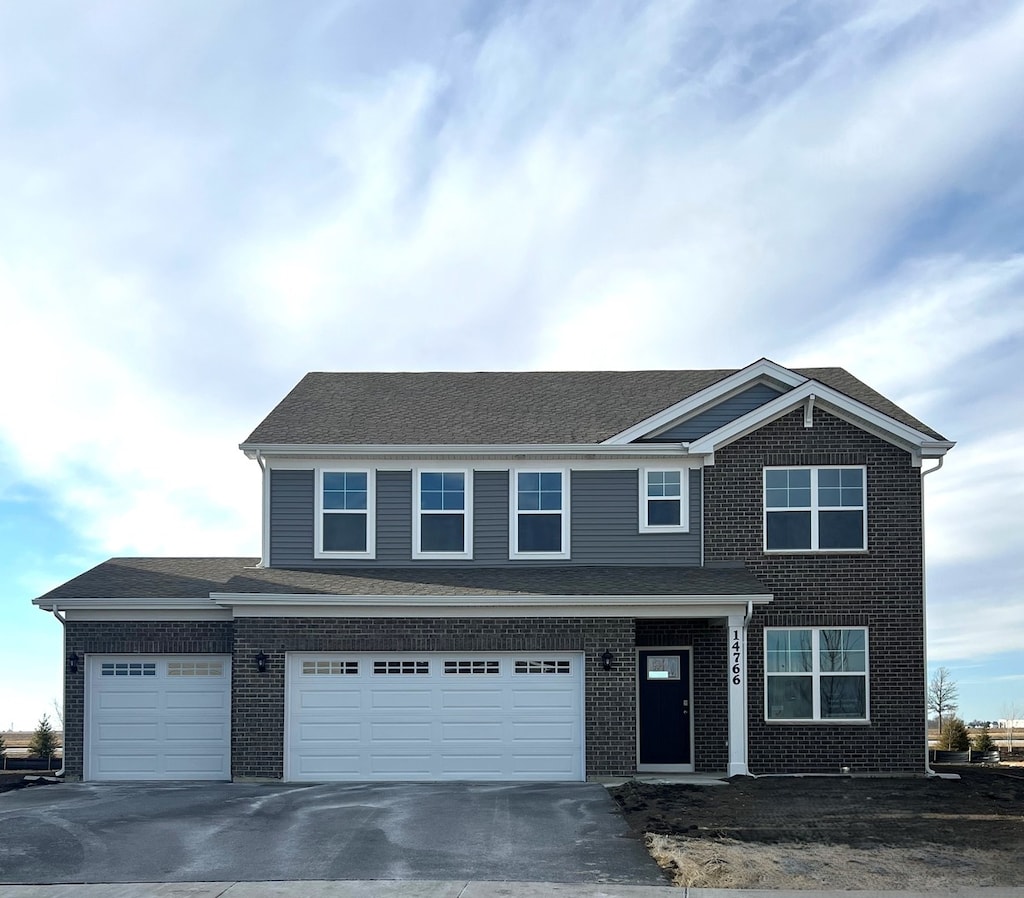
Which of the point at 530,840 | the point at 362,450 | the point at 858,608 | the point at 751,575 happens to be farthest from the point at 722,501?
the point at 530,840

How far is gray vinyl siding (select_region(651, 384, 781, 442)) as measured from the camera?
22.4 meters

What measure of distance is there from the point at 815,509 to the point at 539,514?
4.86m

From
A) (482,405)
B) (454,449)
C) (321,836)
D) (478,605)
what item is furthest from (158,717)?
(482,405)

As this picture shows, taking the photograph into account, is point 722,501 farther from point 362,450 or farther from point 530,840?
point 530,840

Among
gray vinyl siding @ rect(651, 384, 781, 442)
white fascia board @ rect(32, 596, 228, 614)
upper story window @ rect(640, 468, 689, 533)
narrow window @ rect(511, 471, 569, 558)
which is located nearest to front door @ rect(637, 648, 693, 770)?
upper story window @ rect(640, 468, 689, 533)

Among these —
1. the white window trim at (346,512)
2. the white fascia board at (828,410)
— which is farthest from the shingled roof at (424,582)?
the white fascia board at (828,410)

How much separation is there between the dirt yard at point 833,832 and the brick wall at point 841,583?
1.18 meters

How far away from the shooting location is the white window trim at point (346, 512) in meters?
22.4

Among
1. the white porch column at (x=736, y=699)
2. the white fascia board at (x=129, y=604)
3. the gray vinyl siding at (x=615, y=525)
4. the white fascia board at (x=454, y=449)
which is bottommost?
the white porch column at (x=736, y=699)

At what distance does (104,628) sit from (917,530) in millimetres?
14179

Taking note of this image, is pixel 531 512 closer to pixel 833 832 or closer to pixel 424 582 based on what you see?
pixel 424 582

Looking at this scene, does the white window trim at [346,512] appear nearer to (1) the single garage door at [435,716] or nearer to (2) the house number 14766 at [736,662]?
(1) the single garage door at [435,716]

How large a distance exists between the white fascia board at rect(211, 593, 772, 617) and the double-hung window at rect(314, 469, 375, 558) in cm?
208

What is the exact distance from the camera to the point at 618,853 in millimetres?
13672
